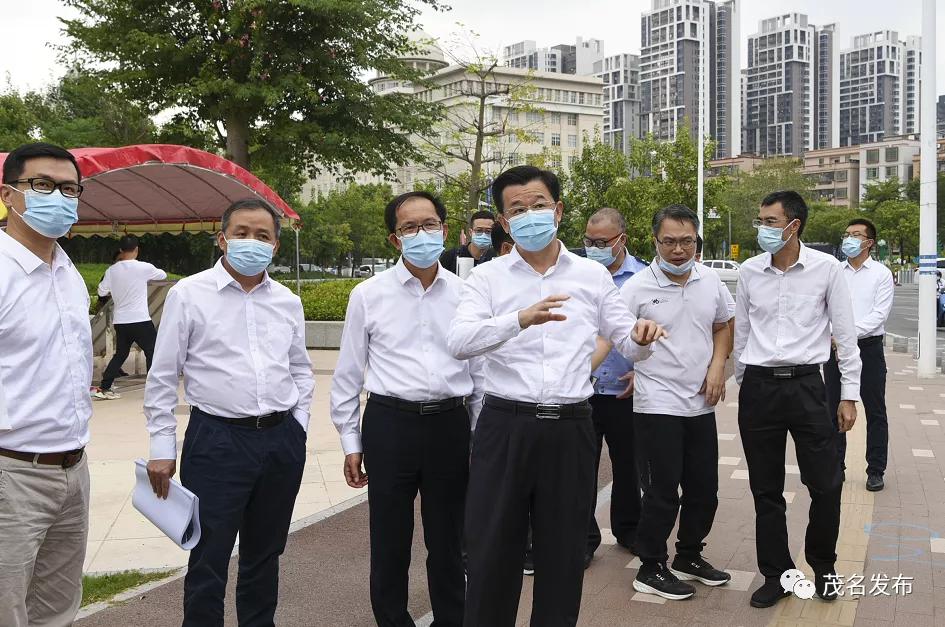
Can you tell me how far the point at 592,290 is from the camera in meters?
3.55

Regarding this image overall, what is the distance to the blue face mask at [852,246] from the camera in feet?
22.7

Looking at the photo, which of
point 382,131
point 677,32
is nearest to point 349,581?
point 382,131

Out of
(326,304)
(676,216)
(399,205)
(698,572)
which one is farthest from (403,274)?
(326,304)

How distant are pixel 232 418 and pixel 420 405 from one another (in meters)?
0.75

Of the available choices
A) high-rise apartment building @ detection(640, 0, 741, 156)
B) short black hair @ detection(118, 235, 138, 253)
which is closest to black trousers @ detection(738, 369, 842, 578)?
short black hair @ detection(118, 235, 138, 253)

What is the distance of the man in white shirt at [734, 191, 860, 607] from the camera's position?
4570 mm

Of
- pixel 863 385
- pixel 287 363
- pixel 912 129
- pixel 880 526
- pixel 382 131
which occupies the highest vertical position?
pixel 912 129

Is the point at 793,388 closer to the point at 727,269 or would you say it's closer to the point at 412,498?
the point at 412,498

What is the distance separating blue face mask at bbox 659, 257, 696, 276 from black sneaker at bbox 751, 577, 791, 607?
5.25 ft

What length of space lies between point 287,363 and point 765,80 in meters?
145

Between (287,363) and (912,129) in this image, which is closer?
(287,363)

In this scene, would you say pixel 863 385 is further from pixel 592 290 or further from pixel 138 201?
pixel 138 201

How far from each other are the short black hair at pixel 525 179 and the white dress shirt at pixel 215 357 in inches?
42.2

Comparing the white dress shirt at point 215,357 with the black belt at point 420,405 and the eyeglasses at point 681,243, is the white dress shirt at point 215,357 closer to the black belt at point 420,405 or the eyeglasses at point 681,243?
the black belt at point 420,405
